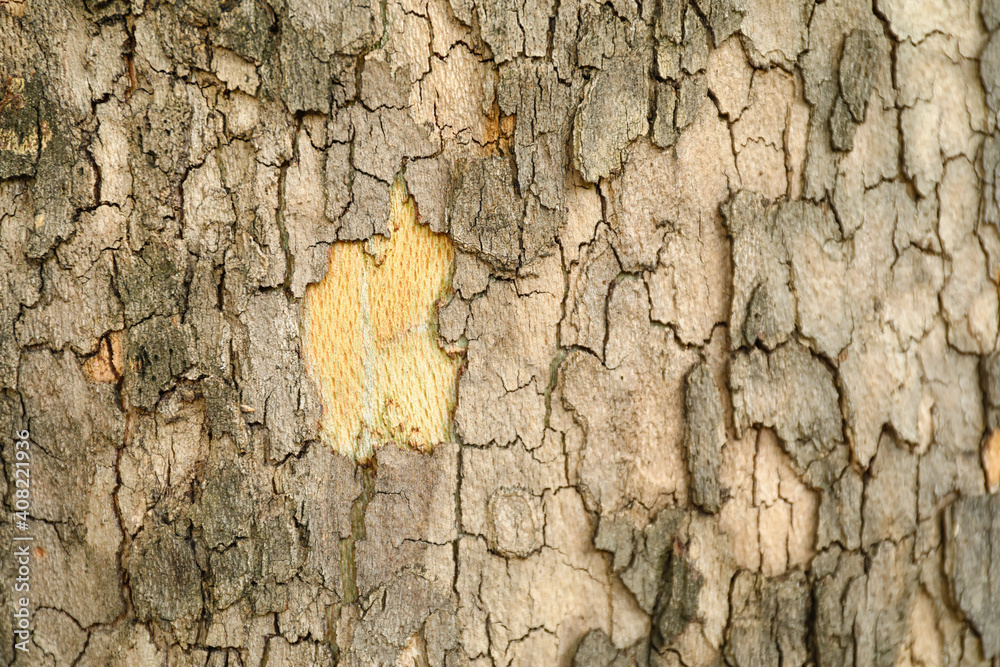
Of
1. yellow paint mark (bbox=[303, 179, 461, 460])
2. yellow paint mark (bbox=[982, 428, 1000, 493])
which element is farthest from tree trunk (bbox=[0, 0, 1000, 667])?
yellow paint mark (bbox=[982, 428, 1000, 493])

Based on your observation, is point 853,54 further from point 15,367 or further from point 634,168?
point 15,367

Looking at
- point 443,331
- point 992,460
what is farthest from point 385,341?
point 992,460

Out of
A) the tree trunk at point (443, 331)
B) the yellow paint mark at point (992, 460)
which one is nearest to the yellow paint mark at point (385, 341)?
the tree trunk at point (443, 331)

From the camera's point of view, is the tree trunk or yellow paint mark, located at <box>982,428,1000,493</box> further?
yellow paint mark, located at <box>982,428,1000,493</box>

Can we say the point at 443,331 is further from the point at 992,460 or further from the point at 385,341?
the point at 992,460

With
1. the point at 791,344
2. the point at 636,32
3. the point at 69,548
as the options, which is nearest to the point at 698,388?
the point at 791,344

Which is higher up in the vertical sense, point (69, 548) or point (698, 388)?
point (698, 388)

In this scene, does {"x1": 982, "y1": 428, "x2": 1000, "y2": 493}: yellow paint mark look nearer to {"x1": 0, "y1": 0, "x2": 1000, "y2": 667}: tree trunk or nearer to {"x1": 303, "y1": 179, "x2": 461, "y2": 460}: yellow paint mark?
{"x1": 0, "y1": 0, "x2": 1000, "y2": 667}: tree trunk

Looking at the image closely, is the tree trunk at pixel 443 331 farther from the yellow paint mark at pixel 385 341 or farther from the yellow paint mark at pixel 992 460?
the yellow paint mark at pixel 992 460
